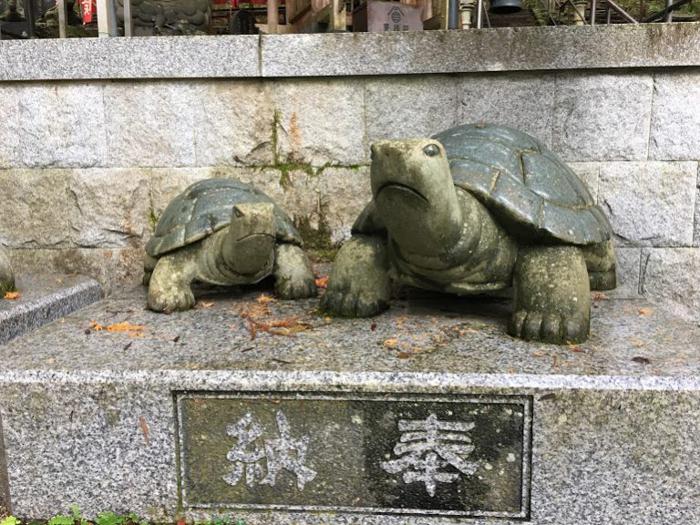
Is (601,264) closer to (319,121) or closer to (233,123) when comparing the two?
(319,121)

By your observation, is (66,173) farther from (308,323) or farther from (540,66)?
(540,66)

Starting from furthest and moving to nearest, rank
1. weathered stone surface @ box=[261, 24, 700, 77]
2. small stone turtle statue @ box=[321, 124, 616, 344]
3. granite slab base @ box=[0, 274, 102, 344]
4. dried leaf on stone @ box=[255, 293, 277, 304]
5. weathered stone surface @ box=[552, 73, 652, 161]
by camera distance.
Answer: weathered stone surface @ box=[552, 73, 652, 161] → weathered stone surface @ box=[261, 24, 700, 77] → dried leaf on stone @ box=[255, 293, 277, 304] → granite slab base @ box=[0, 274, 102, 344] → small stone turtle statue @ box=[321, 124, 616, 344]

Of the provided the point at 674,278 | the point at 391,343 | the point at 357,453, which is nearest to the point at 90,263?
the point at 391,343

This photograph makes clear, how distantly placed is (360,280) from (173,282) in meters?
1.02

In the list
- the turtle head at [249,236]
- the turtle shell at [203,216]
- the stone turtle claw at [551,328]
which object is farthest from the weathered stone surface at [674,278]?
the turtle head at [249,236]

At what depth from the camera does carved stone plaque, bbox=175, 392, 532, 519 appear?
202 cm

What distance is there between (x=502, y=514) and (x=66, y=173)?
361 cm

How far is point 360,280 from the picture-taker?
2721 millimetres

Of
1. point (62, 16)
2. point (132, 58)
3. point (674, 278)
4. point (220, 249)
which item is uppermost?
point (62, 16)

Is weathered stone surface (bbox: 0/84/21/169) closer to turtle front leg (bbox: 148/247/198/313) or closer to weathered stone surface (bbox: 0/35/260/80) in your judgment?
weathered stone surface (bbox: 0/35/260/80)

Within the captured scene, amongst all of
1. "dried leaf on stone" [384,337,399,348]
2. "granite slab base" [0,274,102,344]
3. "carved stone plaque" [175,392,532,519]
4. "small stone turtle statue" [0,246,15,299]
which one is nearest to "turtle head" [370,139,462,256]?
"dried leaf on stone" [384,337,399,348]

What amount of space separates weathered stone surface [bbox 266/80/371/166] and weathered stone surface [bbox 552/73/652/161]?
132cm

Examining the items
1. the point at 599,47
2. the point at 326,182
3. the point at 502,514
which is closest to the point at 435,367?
the point at 502,514

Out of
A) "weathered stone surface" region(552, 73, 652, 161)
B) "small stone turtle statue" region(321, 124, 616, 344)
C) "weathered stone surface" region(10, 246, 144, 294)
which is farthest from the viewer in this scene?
"weathered stone surface" region(10, 246, 144, 294)
